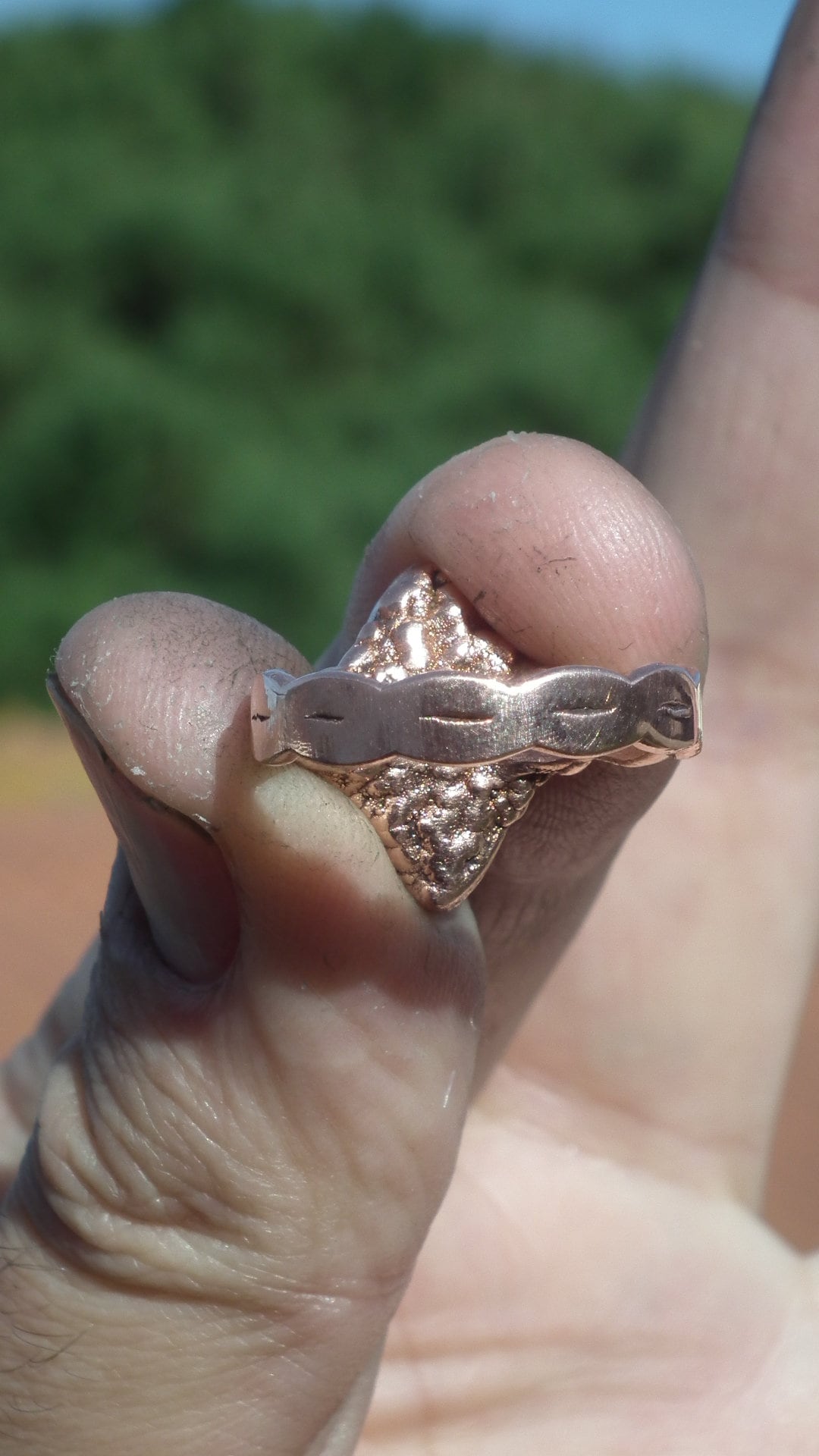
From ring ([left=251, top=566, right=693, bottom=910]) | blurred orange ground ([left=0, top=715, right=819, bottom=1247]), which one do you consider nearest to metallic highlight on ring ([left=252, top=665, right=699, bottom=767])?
ring ([left=251, top=566, right=693, bottom=910])

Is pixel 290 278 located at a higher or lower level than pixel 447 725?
lower

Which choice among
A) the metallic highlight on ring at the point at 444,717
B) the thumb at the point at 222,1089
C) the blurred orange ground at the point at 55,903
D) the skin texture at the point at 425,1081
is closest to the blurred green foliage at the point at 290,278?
the blurred orange ground at the point at 55,903

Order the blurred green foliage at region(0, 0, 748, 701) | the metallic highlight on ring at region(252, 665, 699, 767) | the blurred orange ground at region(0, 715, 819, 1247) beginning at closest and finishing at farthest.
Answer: the metallic highlight on ring at region(252, 665, 699, 767) → the blurred orange ground at region(0, 715, 819, 1247) → the blurred green foliage at region(0, 0, 748, 701)

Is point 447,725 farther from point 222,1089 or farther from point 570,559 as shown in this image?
point 222,1089

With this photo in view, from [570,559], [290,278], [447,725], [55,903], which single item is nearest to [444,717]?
[447,725]

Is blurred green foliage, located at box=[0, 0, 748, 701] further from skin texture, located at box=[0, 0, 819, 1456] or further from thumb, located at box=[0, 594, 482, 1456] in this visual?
thumb, located at box=[0, 594, 482, 1456]

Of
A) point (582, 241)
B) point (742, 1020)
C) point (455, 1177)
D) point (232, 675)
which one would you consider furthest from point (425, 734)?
point (582, 241)

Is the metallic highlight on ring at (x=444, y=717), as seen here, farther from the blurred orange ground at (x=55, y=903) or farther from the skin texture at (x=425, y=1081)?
the blurred orange ground at (x=55, y=903)

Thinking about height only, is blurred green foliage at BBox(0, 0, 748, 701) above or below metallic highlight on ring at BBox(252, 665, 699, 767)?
below
